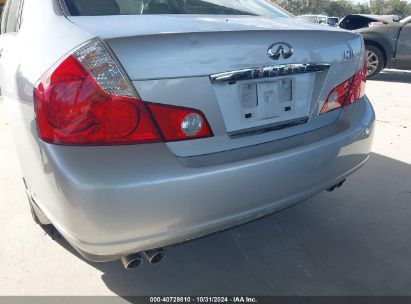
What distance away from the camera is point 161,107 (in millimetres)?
1521

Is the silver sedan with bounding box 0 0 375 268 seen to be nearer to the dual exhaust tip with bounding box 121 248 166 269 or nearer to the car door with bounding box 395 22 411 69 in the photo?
the dual exhaust tip with bounding box 121 248 166 269

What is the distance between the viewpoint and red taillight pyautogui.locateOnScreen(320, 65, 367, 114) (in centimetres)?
202

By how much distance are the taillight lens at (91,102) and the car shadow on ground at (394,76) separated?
8365 mm

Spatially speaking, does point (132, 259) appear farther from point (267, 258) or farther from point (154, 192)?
point (267, 258)

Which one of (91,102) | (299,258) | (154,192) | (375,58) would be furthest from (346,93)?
(375,58)

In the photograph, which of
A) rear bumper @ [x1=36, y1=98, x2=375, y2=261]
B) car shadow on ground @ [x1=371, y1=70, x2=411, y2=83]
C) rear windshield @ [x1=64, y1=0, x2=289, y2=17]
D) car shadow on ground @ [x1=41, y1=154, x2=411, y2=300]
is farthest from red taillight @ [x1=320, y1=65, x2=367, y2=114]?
car shadow on ground @ [x1=371, y1=70, x2=411, y2=83]

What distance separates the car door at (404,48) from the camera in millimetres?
7879

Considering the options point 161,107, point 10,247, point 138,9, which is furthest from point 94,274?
point 138,9

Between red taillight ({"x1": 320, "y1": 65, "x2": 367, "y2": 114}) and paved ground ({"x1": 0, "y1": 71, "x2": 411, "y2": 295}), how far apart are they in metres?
0.87

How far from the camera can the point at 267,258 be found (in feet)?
7.57

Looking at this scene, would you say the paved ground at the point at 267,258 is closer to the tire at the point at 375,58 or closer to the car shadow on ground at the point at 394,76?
the tire at the point at 375,58

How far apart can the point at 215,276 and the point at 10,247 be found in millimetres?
1262

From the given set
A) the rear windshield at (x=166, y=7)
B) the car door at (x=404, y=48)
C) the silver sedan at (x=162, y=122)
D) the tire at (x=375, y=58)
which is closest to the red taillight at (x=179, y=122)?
the silver sedan at (x=162, y=122)

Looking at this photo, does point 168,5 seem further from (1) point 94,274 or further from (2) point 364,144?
(1) point 94,274
